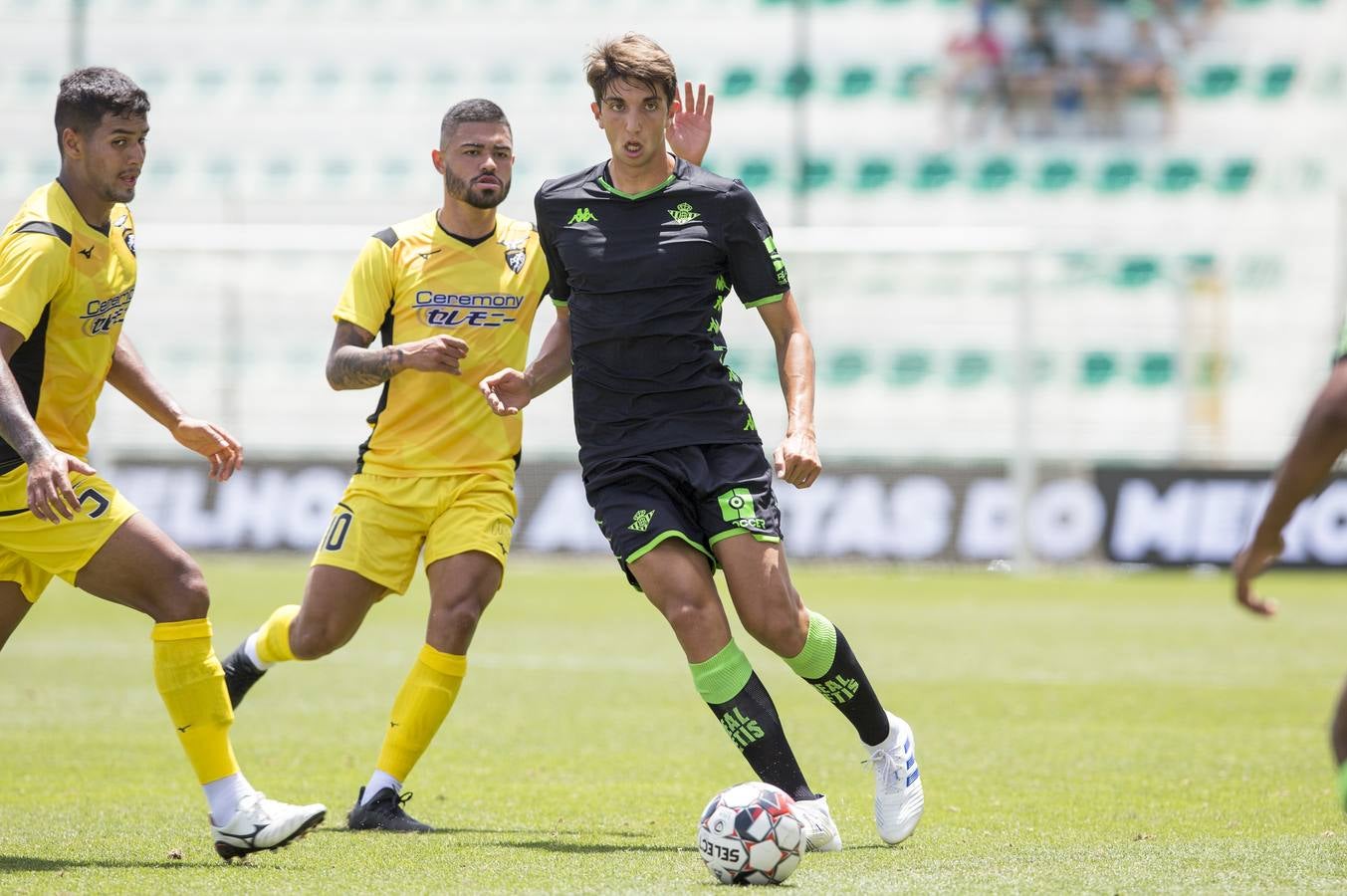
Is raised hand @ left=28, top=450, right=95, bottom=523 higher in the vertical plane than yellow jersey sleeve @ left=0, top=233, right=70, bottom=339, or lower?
lower

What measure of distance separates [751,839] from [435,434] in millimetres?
2358

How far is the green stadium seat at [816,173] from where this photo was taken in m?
23.5

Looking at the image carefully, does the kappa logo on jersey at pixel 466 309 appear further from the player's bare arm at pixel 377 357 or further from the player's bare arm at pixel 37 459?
the player's bare arm at pixel 37 459

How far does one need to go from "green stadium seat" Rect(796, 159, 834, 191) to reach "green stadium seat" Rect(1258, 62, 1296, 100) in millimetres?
5921

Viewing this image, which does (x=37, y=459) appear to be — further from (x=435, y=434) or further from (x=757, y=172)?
(x=757, y=172)

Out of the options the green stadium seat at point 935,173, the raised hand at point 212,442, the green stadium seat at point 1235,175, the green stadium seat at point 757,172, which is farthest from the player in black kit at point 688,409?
the green stadium seat at point 1235,175

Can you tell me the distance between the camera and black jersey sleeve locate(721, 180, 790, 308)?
18.0ft

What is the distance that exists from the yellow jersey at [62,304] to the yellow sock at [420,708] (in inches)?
54.3

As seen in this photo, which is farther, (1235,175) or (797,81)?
(797,81)

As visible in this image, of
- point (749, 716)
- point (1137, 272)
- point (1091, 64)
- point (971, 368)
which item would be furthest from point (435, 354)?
point (1091, 64)

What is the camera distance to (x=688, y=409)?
5.51m

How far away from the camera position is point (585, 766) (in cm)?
726

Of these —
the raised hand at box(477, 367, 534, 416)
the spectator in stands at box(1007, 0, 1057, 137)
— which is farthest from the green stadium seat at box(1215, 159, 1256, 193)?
the raised hand at box(477, 367, 534, 416)

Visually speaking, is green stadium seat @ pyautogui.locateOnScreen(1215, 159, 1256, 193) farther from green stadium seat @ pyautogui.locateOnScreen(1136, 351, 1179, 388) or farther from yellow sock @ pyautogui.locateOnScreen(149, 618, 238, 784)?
yellow sock @ pyautogui.locateOnScreen(149, 618, 238, 784)
